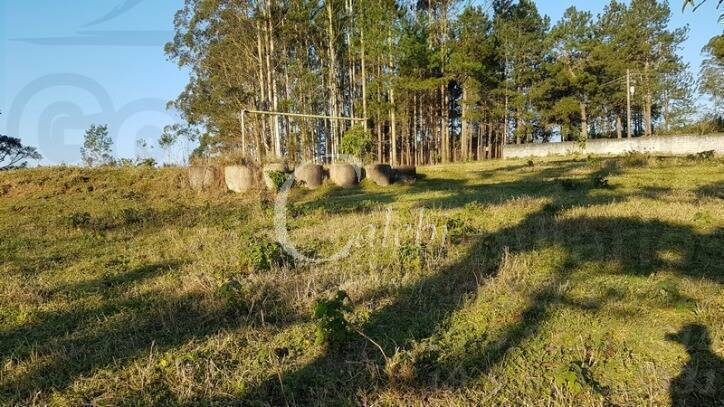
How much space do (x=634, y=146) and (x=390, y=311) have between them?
30.9 metres

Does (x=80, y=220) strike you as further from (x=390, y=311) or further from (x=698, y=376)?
(x=698, y=376)

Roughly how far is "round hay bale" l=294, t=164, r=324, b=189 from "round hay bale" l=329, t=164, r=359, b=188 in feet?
1.61

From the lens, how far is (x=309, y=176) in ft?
46.1

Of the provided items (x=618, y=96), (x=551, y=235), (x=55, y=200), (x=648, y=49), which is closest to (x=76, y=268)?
(x=551, y=235)

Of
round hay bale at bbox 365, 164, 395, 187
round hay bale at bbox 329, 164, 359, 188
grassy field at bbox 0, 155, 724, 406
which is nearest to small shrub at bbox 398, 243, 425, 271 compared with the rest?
grassy field at bbox 0, 155, 724, 406

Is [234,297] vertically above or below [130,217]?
below

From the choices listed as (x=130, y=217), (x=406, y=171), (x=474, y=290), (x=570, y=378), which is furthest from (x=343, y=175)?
(x=570, y=378)

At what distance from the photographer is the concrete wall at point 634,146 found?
2595 centimetres

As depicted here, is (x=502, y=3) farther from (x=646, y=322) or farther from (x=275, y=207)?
(x=646, y=322)

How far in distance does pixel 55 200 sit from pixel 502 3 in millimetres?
43282

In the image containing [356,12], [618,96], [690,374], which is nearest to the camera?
[690,374]

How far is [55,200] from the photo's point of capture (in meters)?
11.7

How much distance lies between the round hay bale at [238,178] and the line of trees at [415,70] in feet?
39.0

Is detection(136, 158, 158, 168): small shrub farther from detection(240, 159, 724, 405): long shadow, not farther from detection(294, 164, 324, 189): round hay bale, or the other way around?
detection(240, 159, 724, 405): long shadow
